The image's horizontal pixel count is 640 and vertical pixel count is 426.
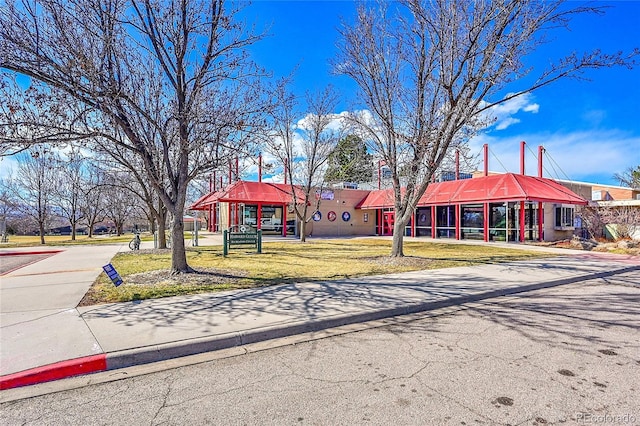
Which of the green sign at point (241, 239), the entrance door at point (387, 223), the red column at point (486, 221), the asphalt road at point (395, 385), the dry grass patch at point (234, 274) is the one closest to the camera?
the asphalt road at point (395, 385)

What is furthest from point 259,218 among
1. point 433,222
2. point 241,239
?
point 433,222

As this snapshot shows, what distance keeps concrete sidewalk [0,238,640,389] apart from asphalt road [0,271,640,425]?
0.41 metres

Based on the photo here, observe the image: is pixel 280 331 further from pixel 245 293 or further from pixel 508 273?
pixel 508 273

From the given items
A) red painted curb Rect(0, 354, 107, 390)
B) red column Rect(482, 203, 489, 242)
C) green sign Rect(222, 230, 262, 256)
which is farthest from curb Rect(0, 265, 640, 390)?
red column Rect(482, 203, 489, 242)

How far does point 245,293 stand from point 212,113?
4645 millimetres

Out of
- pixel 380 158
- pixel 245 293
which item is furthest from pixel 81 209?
pixel 245 293

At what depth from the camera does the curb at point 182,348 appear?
388cm

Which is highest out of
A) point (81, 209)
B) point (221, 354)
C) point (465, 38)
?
point (465, 38)

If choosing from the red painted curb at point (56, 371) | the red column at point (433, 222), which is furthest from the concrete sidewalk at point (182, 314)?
the red column at point (433, 222)

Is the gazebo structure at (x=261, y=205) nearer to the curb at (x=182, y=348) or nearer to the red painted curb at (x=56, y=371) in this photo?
the curb at (x=182, y=348)

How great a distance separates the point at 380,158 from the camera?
14656mm

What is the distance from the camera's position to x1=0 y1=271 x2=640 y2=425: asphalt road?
10.3 feet

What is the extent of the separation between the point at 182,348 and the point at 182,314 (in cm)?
141

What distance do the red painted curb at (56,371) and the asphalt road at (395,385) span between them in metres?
0.29
